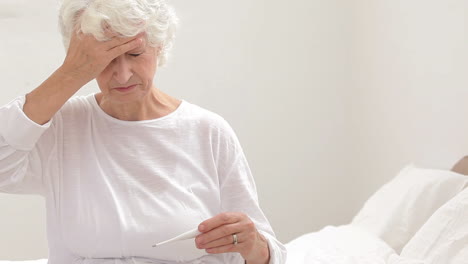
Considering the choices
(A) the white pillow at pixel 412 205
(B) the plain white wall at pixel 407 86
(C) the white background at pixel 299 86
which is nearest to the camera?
(A) the white pillow at pixel 412 205

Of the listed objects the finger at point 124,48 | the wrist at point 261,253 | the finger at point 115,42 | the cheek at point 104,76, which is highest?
the finger at point 115,42

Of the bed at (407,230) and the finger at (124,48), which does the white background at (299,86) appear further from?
the finger at (124,48)

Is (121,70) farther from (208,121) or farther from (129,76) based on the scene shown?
(208,121)

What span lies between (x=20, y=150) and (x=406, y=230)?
61.7 inches

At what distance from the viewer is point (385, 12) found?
11.8 feet

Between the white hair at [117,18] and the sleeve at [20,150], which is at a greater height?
the white hair at [117,18]

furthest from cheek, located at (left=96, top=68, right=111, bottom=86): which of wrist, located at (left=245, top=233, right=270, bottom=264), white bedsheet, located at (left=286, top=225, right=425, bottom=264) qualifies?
white bedsheet, located at (left=286, top=225, right=425, bottom=264)

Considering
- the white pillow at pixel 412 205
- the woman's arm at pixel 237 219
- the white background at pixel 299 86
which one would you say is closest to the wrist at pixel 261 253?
the woman's arm at pixel 237 219

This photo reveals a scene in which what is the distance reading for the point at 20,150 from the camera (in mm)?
1558

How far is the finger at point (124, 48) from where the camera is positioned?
5.15 ft

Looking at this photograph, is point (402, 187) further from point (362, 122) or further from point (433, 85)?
point (362, 122)

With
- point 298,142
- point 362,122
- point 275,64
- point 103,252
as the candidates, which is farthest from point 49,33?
point 103,252

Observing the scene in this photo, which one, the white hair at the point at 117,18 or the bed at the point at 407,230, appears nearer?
the white hair at the point at 117,18

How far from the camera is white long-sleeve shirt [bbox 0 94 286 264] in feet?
5.24
